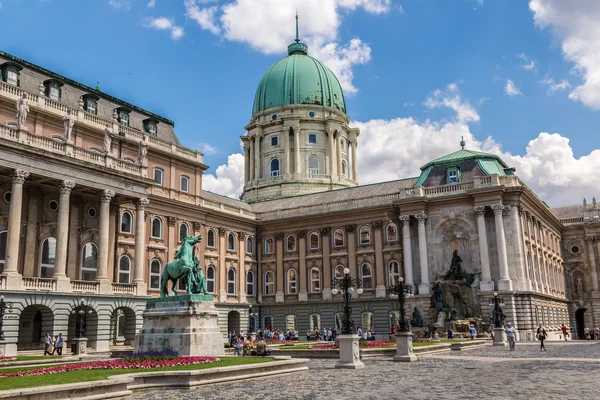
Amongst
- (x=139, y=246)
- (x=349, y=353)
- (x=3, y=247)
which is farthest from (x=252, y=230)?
(x=349, y=353)

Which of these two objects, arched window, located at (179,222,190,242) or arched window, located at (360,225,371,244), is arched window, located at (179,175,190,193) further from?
arched window, located at (360,225,371,244)

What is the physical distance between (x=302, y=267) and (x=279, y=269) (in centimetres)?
277

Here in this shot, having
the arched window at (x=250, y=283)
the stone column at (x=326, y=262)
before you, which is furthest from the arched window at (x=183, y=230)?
the stone column at (x=326, y=262)

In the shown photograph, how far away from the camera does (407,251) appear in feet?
179

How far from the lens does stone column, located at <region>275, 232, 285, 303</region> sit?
6131 cm

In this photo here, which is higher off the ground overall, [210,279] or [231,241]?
[231,241]

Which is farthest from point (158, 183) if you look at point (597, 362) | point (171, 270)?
point (597, 362)

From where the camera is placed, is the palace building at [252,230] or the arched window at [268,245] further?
the arched window at [268,245]

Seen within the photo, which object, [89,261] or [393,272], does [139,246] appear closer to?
[89,261]

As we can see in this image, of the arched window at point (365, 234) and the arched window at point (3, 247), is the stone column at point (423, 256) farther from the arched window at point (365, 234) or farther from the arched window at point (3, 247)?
the arched window at point (3, 247)

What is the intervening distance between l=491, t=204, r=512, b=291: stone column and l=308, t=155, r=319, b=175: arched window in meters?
31.8

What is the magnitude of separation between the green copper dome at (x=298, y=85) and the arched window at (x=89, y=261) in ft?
139

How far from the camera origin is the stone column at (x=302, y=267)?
197 feet

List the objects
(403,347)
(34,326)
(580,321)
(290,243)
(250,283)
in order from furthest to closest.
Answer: (580,321), (290,243), (250,283), (34,326), (403,347)
